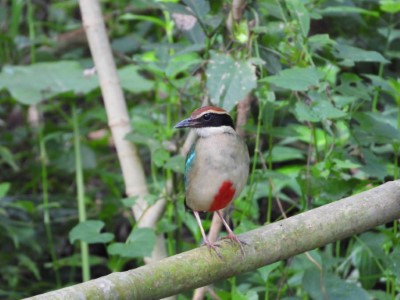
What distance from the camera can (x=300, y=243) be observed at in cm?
309

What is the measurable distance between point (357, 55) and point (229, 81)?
2.22ft

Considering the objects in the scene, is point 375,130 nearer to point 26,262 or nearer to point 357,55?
point 357,55

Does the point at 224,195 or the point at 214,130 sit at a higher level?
the point at 214,130

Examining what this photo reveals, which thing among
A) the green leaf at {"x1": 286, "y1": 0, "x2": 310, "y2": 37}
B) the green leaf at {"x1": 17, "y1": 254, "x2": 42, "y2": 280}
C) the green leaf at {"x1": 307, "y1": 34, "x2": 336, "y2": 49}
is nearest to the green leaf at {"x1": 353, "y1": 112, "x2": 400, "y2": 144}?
the green leaf at {"x1": 307, "y1": 34, "x2": 336, "y2": 49}

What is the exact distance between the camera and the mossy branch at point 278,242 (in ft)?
9.11

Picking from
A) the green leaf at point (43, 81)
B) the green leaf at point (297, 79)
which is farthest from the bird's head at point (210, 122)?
the green leaf at point (43, 81)

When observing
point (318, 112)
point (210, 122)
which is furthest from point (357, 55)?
point (210, 122)

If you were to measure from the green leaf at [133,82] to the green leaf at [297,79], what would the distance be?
2.06m

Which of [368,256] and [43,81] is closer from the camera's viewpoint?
[368,256]

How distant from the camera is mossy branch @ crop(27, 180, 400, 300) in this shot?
278 centimetres

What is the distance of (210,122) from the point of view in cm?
359

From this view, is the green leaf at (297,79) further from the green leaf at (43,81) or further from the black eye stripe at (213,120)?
the green leaf at (43,81)

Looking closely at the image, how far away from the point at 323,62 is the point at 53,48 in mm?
3591

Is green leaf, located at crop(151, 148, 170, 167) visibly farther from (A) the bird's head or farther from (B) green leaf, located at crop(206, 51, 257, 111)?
(A) the bird's head
